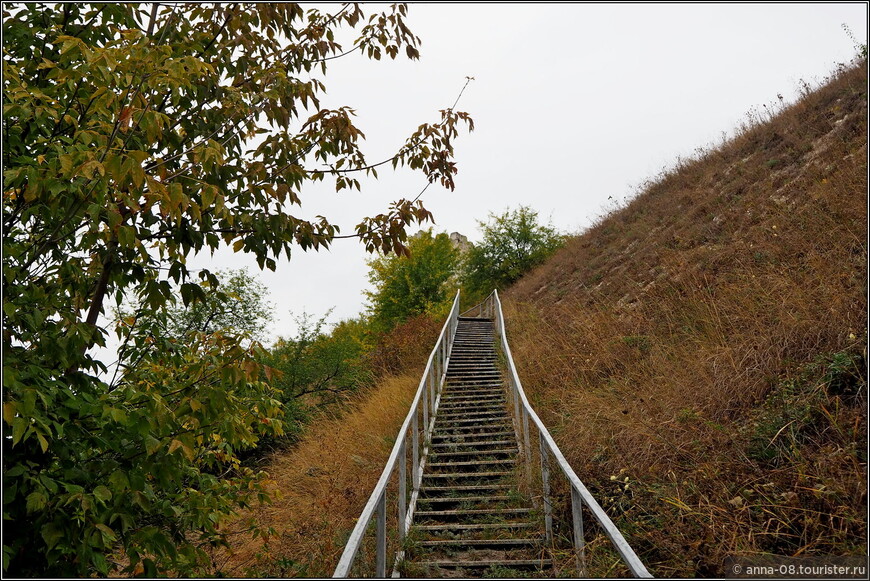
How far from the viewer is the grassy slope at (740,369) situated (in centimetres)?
464

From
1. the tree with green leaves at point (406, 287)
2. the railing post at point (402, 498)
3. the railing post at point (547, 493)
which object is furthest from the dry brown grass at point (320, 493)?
the tree with green leaves at point (406, 287)

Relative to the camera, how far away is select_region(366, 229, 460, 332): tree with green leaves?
2992cm

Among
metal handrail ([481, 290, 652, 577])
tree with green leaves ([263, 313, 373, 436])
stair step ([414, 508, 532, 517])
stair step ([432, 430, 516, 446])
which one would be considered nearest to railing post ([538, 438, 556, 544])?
metal handrail ([481, 290, 652, 577])

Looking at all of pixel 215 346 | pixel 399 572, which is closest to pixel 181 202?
pixel 215 346

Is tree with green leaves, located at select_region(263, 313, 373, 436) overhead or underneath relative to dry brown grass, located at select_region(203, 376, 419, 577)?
overhead

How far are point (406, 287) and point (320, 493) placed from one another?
21595mm

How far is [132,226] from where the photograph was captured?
344 cm

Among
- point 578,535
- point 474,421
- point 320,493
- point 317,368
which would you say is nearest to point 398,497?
point 320,493

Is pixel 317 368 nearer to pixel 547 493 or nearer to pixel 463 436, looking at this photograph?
pixel 463 436

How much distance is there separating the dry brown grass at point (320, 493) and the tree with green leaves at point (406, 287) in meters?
15.0

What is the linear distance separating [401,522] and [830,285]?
5.70 metres

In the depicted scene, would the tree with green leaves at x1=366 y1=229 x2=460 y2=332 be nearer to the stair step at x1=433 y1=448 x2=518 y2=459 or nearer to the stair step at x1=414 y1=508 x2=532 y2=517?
the stair step at x1=433 y1=448 x2=518 y2=459

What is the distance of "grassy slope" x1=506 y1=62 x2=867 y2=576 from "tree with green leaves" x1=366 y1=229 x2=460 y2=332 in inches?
576

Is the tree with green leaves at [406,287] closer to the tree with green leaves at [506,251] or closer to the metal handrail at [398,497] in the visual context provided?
the tree with green leaves at [506,251]
